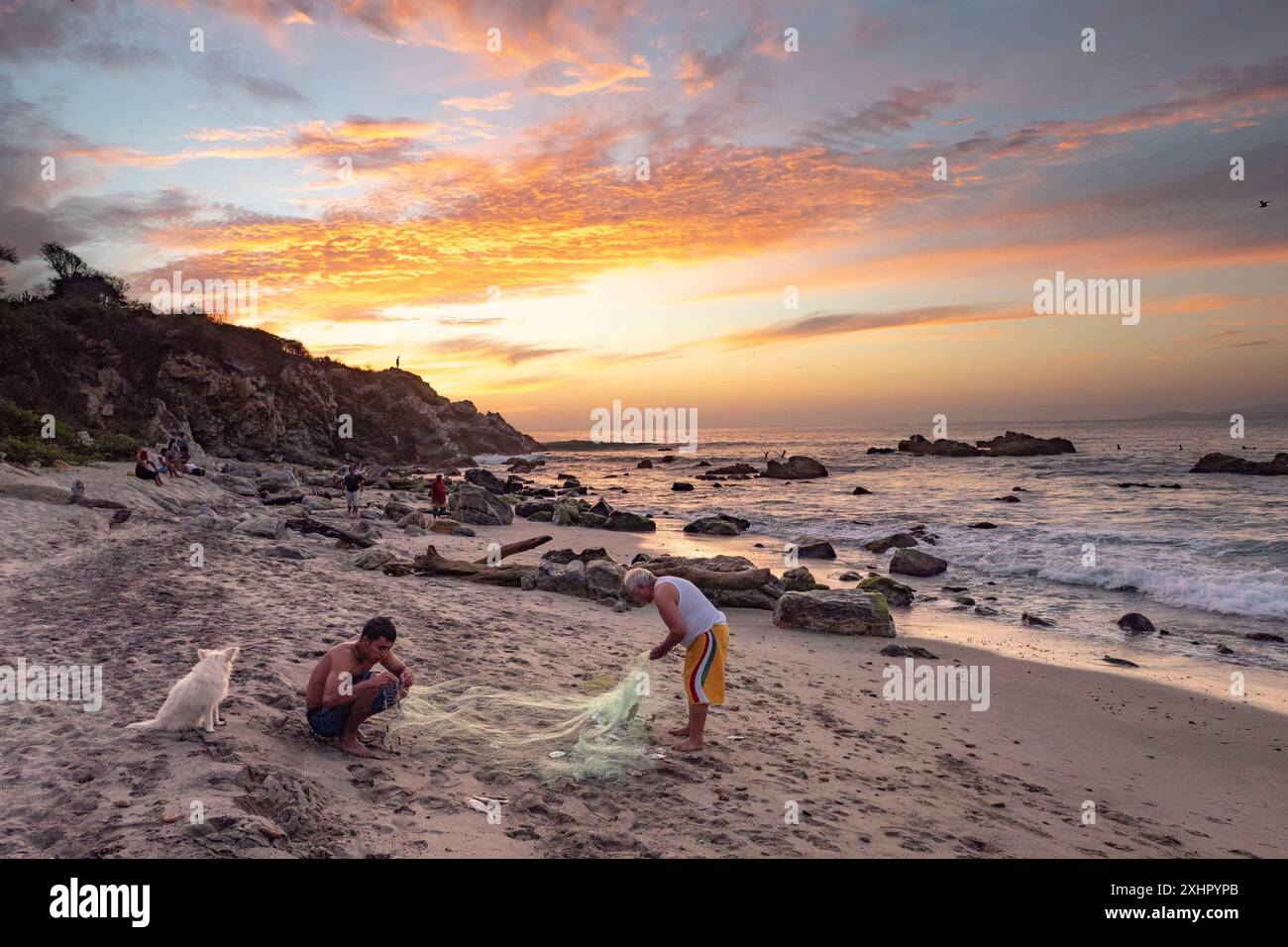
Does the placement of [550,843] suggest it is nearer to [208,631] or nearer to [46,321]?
[208,631]

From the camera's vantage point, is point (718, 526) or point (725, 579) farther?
point (718, 526)

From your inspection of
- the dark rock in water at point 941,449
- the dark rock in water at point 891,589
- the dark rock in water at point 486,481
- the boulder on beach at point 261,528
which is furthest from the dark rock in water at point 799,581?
the dark rock in water at point 941,449

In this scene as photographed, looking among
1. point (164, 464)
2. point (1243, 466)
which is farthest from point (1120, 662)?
point (1243, 466)

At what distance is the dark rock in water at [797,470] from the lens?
59469 mm

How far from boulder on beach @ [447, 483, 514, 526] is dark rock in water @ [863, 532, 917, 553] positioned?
47.5 feet

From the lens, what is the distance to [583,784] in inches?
236

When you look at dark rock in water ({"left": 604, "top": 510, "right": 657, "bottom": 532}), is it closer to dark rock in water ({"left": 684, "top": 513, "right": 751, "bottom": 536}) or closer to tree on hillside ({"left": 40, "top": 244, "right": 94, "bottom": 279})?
dark rock in water ({"left": 684, "top": 513, "right": 751, "bottom": 536})

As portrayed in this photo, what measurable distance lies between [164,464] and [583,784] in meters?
28.5

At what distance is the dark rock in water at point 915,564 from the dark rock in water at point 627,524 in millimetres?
11364

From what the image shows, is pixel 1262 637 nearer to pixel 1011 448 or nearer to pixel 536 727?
pixel 536 727

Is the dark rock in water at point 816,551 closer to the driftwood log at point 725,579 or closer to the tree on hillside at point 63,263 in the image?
the driftwood log at point 725,579

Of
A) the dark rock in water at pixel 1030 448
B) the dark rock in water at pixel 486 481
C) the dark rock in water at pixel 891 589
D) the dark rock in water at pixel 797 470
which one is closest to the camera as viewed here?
the dark rock in water at pixel 891 589
